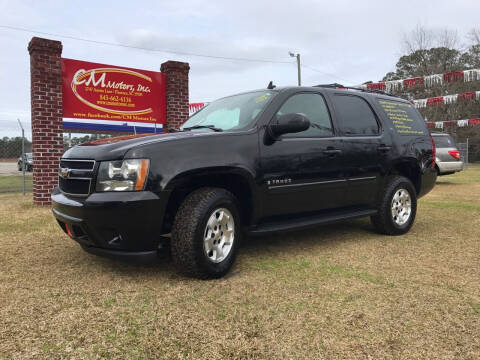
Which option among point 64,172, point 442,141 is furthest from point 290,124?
point 442,141

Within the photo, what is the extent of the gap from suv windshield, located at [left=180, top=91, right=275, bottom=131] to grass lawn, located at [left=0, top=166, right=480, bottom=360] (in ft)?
4.62

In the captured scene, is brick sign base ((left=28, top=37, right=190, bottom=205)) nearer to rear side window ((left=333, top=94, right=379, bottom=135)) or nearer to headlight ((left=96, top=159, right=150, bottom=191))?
headlight ((left=96, top=159, right=150, bottom=191))

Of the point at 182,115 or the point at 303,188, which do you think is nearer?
the point at 303,188

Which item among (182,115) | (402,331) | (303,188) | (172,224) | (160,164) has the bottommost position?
(402,331)

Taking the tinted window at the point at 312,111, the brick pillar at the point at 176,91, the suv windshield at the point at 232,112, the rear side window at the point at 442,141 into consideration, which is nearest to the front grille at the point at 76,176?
the suv windshield at the point at 232,112

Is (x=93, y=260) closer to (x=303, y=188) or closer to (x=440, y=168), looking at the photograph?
(x=303, y=188)

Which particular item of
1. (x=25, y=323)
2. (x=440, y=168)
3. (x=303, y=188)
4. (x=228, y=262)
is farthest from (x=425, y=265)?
(x=440, y=168)

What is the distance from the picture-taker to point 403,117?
17.6 feet

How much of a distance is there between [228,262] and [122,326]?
46.2 inches

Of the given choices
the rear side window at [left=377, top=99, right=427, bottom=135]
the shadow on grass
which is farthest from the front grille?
the rear side window at [left=377, top=99, right=427, bottom=135]

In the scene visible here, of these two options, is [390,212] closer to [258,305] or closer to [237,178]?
[237,178]

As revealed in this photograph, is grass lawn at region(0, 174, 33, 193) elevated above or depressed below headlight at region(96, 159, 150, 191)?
below

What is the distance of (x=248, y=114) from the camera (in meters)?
3.95

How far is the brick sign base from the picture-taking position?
746cm
